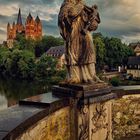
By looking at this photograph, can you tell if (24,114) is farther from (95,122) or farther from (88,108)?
(95,122)

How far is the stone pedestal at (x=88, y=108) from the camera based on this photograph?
22.2 feet

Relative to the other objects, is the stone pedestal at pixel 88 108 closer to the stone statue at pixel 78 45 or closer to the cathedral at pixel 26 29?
the stone statue at pixel 78 45

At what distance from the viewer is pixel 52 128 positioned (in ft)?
20.0

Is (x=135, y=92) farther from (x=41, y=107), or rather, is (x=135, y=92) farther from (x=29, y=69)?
(x=29, y=69)

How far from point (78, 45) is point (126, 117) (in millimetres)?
3174

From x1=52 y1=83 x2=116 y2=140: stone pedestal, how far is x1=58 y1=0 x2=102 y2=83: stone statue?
298mm

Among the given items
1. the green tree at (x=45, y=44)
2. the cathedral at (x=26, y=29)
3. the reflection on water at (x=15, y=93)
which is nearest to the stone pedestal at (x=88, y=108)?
the reflection on water at (x=15, y=93)

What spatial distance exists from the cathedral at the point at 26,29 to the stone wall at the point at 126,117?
135 meters

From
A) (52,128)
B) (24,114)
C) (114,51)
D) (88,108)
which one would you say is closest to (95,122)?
(88,108)

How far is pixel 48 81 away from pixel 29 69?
907 cm

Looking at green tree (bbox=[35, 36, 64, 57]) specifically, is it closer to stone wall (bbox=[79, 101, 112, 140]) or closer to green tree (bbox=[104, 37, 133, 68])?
green tree (bbox=[104, 37, 133, 68])

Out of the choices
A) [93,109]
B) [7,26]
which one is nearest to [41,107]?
[93,109]

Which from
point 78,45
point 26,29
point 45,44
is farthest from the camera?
point 26,29

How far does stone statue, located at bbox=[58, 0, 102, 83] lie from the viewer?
23.5 feet
